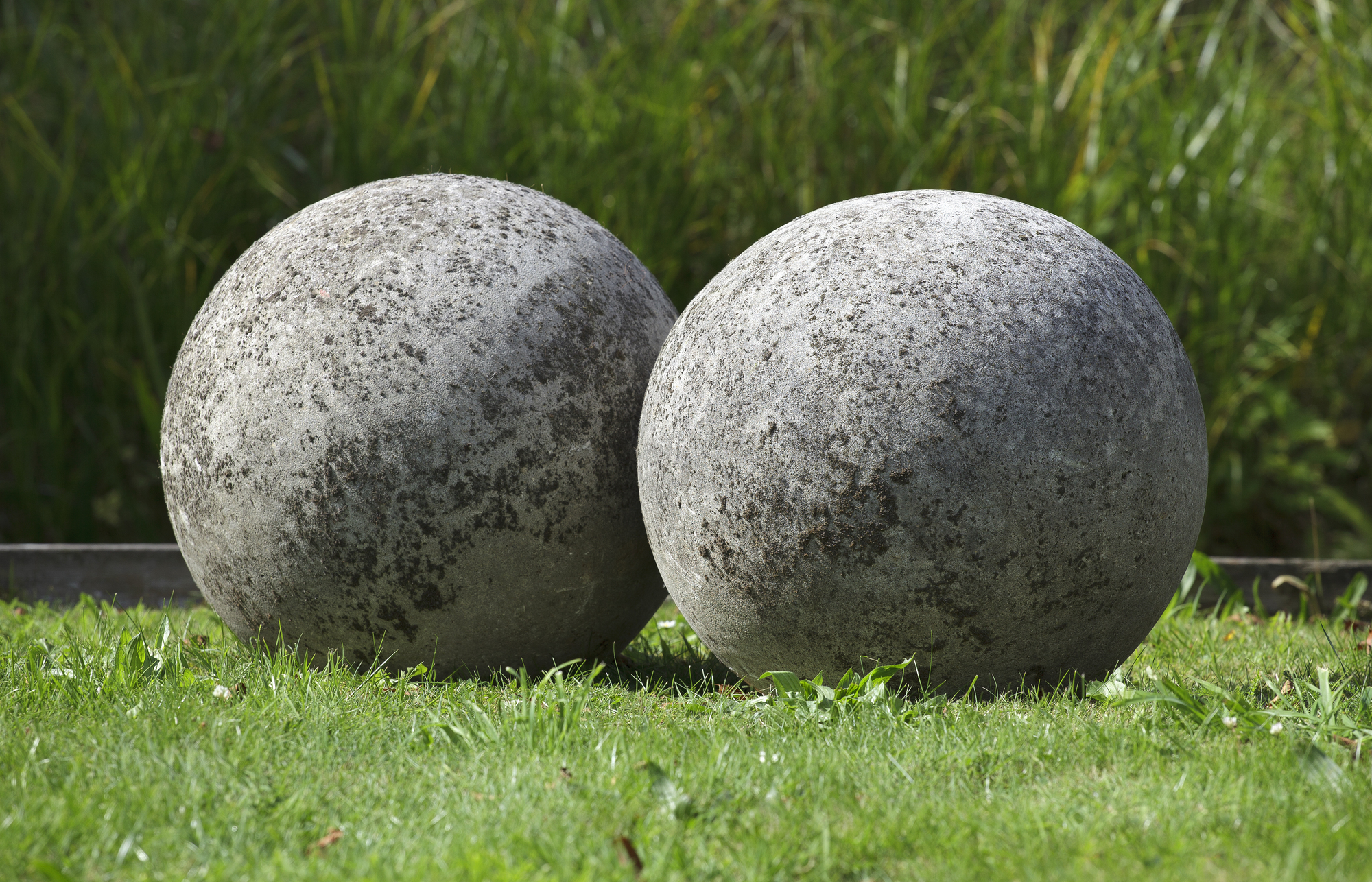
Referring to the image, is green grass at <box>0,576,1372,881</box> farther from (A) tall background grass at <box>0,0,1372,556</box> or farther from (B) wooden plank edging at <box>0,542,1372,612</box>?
(A) tall background grass at <box>0,0,1372,556</box>

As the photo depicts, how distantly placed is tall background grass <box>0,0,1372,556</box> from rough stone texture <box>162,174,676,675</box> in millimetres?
2599

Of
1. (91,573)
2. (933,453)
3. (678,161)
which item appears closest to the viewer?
(933,453)

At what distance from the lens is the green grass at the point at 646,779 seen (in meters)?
2.10

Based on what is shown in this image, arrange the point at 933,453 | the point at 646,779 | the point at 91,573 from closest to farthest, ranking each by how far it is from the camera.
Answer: the point at 646,779, the point at 933,453, the point at 91,573

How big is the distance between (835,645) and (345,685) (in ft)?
4.44

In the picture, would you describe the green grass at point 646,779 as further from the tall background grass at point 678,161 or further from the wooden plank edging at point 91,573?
the tall background grass at point 678,161

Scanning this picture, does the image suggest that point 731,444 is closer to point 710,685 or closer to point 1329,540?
point 710,685

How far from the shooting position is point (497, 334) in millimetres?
3211

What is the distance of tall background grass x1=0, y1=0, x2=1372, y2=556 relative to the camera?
5.93 metres

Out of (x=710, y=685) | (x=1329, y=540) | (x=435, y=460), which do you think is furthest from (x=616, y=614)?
(x=1329, y=540)

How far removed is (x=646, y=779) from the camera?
7.99 feet

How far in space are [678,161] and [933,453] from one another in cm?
375

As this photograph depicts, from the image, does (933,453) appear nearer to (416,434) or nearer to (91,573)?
(416,434)

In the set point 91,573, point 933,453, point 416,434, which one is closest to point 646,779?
point 933,453
